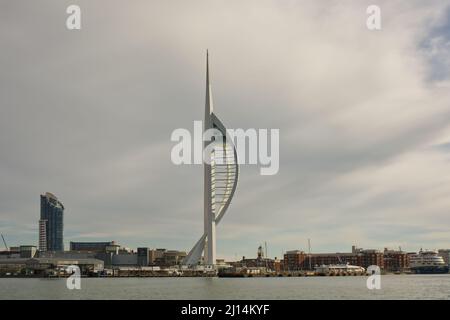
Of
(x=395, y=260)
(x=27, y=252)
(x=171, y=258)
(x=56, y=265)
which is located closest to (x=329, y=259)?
(x=395, y=260)

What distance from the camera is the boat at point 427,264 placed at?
6368 inches


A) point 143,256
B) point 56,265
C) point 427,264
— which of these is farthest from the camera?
point 143,256

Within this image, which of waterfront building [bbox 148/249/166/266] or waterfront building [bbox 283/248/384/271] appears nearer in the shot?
waterfront building [bbox 283/248/384/271]

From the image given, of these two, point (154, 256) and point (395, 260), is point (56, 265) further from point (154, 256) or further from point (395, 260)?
point (395, 260)

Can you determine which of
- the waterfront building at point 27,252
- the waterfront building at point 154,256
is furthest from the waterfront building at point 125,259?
the waterfront building at point 27,252

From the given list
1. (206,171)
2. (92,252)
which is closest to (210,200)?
(206,171)

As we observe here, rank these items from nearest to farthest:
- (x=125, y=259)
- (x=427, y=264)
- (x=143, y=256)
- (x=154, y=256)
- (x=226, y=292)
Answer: (x=226, y=292) → (x=427, y=264) → (x=143, y=256) → (x=125, y=259) → (x=154, y=256)

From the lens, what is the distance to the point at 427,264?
536 feet

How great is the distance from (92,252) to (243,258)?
44749 millimetres

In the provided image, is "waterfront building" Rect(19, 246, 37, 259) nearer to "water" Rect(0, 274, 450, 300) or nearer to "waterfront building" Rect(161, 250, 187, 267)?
"waterfront building" Rect(161, 250, 187, 267)

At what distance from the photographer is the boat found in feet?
531

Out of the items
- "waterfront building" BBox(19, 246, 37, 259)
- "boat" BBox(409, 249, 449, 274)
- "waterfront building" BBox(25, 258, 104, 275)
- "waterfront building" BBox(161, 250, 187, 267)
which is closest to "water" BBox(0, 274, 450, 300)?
"waterfront building" BBox(25, 258, 104, 275)

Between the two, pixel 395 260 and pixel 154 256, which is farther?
pixel 154 256
